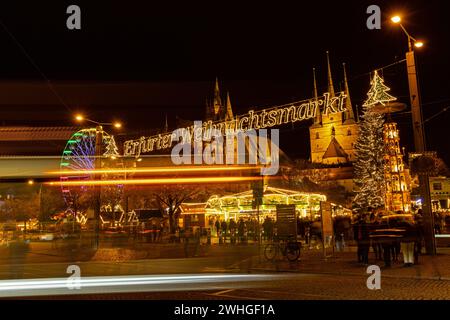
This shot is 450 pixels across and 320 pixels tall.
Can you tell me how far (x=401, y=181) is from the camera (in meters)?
49.7

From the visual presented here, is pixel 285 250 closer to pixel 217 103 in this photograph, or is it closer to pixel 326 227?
pixel 326 227

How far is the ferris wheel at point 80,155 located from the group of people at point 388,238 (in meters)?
9.70

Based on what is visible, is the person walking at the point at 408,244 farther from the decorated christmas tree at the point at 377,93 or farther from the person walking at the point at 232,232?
the person walking at the point at 232,232

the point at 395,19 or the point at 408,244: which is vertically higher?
the point at 395,19

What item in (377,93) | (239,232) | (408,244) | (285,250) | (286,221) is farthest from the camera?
(239,232)

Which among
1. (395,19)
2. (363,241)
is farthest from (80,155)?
(395,19)

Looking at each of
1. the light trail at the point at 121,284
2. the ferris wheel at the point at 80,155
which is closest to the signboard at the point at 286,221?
the light trail at the point at 121,284

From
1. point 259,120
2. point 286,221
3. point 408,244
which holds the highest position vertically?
point 259,120

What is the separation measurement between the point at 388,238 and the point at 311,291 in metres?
5.41

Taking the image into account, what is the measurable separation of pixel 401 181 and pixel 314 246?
92.7 feet

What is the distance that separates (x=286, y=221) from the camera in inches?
756

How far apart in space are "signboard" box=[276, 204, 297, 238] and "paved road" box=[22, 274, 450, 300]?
6.58 m

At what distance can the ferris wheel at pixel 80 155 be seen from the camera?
15031 mm
